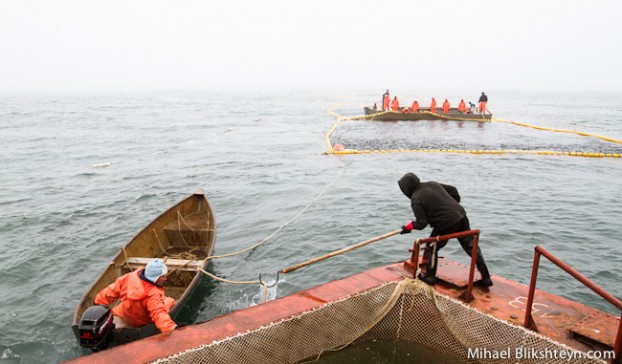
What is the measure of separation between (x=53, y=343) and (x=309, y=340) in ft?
17.1

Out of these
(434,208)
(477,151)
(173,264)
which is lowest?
(173,264)

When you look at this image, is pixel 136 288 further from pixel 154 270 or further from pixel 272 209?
pixel 272 209

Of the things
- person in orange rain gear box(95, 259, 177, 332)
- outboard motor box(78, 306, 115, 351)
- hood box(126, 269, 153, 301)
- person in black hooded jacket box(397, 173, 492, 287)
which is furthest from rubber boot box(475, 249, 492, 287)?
outboard motor box(78, 306, 115, 351)

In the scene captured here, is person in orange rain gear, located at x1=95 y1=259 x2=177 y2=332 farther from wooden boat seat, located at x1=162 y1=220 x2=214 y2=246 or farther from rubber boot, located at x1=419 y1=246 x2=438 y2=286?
wooden boat seat, located at x1=162 y1=220 x2=214 y2=246

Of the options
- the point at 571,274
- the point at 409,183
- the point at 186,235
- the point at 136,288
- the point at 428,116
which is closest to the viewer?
→ the point at 571,274

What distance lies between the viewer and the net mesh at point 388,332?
433 cm

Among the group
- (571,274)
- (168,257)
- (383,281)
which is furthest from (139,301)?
(571,274)

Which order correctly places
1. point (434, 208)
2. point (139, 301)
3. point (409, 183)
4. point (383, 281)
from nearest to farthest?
point (139, 301)
point (434, 208)
point (409, 183)
point (383, 281)

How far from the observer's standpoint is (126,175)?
758 inches

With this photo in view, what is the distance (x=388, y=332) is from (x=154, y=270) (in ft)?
11.0

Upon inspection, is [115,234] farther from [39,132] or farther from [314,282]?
[39,132]

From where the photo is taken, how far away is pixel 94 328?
5.12m

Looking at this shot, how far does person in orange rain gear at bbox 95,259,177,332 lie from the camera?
526cm

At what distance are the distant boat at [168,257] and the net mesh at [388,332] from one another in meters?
1.96
